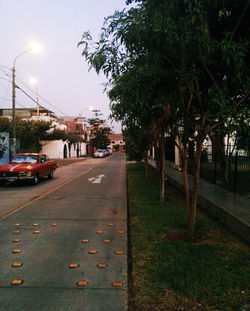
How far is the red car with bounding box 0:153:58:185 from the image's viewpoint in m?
13.5

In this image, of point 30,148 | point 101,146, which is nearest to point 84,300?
point 30,148

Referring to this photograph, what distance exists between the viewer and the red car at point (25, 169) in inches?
530

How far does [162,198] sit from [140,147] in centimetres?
688

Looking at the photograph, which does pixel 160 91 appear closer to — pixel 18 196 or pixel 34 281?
pixel 34 281

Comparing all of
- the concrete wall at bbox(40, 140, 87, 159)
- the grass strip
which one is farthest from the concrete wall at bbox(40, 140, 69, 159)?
the grass strip

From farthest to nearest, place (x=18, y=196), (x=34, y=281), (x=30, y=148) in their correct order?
(x=30, y=148)
(x=18, y=196)
(x=34, y=281)

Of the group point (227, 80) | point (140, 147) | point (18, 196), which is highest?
point (227, 80)

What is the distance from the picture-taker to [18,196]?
10.8m

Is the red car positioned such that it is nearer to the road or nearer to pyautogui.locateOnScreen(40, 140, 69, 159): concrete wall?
the road

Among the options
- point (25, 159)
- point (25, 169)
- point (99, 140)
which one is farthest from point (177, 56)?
point (99, 140)

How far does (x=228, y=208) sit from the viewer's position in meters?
6.77

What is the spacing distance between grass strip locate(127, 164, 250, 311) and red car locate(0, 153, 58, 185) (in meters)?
8.41

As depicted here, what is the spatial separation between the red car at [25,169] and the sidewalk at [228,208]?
8.35m

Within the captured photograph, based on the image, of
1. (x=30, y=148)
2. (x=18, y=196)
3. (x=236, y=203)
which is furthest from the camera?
(x=30, y=148)
